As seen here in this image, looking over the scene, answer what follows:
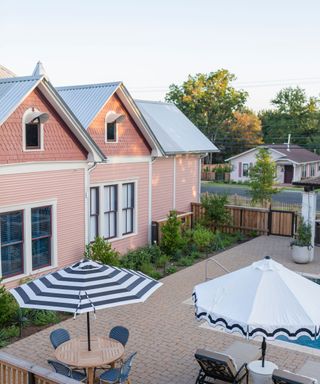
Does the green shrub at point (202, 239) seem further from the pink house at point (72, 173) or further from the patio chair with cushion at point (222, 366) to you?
the patio chair with cushion at point (222, 366)

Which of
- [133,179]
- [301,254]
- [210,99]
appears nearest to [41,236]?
[133,179]

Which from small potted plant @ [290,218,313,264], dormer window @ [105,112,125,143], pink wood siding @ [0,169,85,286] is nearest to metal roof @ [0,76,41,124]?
pink wood siding @ [0,169,85,286]

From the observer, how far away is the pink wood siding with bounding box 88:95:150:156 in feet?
60.8

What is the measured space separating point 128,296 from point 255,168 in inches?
1034

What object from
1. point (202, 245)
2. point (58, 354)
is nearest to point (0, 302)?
point (58, 354)

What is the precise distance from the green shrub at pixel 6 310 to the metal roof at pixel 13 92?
4.83 metres

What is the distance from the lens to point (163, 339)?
11750 millimetres

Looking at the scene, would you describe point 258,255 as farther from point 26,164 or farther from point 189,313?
point 26,164

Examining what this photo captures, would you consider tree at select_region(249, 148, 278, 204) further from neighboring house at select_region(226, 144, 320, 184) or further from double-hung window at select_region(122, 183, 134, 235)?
neighboring house at select_region(226, 144, 320, 184)

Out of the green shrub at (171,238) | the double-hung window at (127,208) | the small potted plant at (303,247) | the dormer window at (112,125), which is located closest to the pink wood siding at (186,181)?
the green shrub at (171,238)

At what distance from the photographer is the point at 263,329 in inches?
294

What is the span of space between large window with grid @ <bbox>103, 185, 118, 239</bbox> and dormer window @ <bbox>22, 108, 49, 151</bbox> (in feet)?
15.2

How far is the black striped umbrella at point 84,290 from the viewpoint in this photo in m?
8.43

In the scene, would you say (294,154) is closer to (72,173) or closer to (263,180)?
(263,180)
